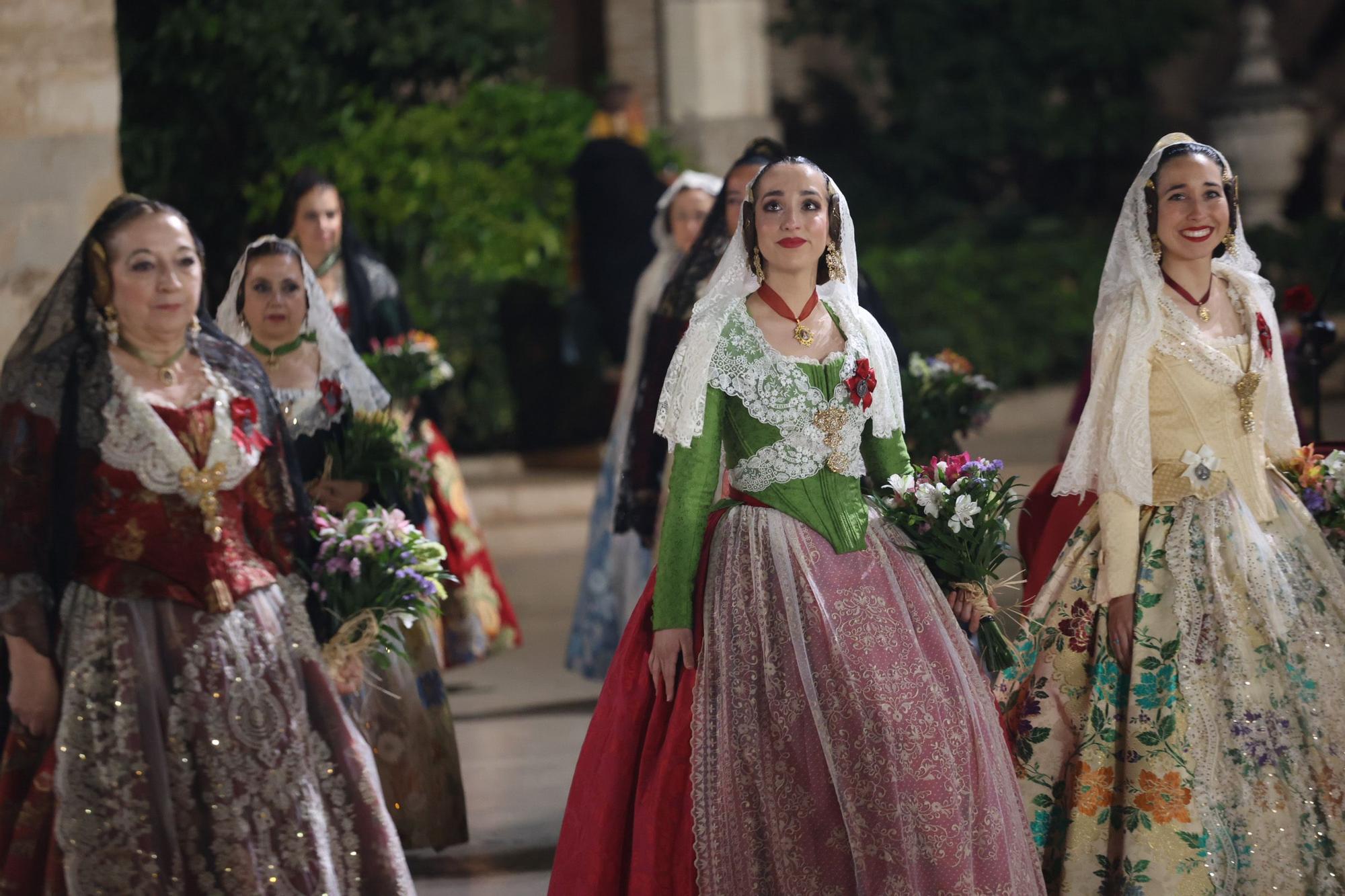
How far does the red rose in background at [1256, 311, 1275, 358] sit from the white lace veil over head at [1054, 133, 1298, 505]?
17mm

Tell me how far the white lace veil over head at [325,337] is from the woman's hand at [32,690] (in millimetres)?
1814

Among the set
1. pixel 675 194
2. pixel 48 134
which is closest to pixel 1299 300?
pixel 675 194

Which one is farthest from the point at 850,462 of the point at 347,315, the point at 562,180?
the point at 562,180

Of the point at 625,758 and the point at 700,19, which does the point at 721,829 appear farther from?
the point at 700,19

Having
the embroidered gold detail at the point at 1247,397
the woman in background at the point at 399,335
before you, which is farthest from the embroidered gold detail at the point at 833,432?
the woman in background at the point at 399,335

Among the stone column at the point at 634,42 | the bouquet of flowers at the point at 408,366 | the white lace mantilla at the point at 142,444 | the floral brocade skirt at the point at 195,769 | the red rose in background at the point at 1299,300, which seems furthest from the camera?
the stone column at the point at 634,42

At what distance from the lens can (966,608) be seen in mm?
4078

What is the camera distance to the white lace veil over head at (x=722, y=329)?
404 cm

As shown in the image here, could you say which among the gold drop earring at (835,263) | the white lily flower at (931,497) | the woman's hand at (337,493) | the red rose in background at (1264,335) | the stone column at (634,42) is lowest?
the woman's hand at (337,493)

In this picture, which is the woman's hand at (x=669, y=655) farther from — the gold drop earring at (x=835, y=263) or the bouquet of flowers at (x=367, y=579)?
the gold drop earring at (x=835, y=263)

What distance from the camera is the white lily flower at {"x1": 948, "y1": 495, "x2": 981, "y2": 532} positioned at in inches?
157

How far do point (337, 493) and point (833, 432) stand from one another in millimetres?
1807

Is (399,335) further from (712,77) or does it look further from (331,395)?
(712,77)

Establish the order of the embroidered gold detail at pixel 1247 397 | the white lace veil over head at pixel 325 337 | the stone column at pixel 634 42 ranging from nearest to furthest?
1. the embroidered gold detail at pixel 1247 397
2. the white lace veil over head at pixel 325 337
3. the stone column at pixel 634 42
